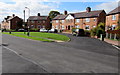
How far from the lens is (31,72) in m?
8.05

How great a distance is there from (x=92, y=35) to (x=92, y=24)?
16.5m

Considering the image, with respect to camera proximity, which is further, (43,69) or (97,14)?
(97,14)

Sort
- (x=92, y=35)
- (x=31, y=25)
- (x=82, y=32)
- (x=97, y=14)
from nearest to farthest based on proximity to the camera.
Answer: (x=92, y=35), (x=82, y=32), (x=97, y=14), (x=31, y=25)

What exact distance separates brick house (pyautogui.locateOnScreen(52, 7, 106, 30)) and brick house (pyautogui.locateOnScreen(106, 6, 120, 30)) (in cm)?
764

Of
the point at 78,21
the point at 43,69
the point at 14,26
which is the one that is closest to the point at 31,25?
the point at 14,26

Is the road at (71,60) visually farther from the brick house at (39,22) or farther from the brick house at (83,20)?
the brick house at (39,22)

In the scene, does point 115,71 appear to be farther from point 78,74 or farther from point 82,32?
point 82,32

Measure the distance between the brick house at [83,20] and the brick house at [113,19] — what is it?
25.1ft

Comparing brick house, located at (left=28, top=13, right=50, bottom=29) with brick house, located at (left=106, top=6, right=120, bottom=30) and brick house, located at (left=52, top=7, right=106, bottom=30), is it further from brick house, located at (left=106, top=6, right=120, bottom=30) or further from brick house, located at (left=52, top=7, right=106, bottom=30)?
brick house, located at (left=106, top=6, right=120, bottom=30)

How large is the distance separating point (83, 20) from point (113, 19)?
16043mm

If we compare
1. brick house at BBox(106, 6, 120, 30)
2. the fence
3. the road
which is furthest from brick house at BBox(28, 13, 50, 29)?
the road

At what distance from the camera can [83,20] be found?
176 ft

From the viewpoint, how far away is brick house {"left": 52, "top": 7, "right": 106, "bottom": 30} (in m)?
49.0

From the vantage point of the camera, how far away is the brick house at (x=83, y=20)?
4900cm
